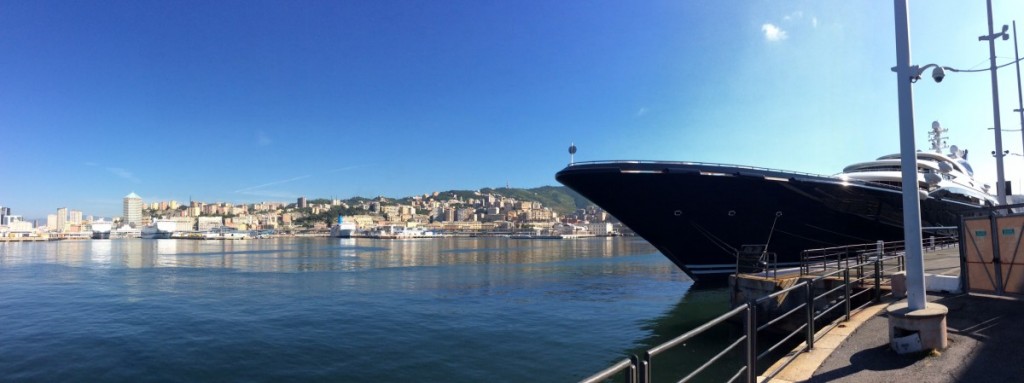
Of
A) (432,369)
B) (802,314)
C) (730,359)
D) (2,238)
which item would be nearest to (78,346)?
(432,369)

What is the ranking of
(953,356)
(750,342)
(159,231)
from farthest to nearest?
1. (159,231)
2. (953,356)
3. (750,342)

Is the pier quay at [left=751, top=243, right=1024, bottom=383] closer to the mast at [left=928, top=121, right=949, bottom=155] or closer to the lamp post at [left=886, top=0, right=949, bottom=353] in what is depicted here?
the lamp post at [left=886, top=0, right=949, bottom=353]

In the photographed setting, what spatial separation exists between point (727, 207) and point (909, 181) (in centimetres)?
1393

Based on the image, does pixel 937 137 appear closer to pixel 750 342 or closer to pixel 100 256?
pixel 750 342

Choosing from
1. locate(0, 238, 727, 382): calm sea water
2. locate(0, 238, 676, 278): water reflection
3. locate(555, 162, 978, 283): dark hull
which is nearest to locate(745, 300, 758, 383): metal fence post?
locate(0, 238, 727, 382): calm sea water

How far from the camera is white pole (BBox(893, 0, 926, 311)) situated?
557 cm

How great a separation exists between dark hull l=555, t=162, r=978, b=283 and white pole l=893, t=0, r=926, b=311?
1233cm

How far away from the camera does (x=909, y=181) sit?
5621 mm

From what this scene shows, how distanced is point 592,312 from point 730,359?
308 inches

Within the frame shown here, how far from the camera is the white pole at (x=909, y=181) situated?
5.57 m

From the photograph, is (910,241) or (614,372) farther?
(910,241)

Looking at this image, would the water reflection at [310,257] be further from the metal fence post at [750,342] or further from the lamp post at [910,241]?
the metal fence post at [750,342]

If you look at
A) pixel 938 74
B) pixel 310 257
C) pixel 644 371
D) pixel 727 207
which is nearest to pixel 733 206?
pixel 727 207

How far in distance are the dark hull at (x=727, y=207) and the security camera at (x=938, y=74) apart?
39.7ft
